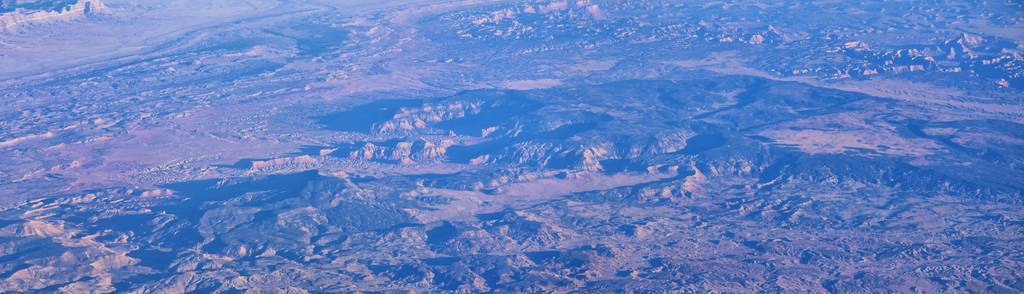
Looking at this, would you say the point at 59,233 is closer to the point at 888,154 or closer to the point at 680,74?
the point at 888,154

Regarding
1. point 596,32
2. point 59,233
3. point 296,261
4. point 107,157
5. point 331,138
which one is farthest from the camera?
point 596,32

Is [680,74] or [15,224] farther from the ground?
[15,224]

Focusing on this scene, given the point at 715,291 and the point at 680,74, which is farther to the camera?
the point at 680,74

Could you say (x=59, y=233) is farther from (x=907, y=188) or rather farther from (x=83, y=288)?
(x=907, y=188)

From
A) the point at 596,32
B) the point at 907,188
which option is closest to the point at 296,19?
the point at 596,32

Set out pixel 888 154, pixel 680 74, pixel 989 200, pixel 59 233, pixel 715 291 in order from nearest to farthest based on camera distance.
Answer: pixel 715 291, pixel 59 233, pixel 989 200, pixel 888 154, pixel 680 74

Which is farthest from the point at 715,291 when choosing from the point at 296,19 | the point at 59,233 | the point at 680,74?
the point at 296,19
